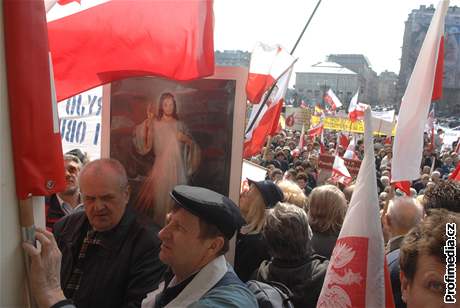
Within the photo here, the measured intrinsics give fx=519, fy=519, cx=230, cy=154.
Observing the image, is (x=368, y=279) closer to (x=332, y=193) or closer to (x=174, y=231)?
(x=174, y=231)

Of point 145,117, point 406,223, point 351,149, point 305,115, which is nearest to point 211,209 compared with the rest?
point 145,117

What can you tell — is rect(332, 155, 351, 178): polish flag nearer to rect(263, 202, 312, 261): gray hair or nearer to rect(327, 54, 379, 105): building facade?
rect(263, 202, 312, 261): gray hair

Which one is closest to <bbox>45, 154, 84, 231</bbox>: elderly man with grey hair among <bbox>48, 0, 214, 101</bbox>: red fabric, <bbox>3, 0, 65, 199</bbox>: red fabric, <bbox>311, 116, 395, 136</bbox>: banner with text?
<bbox>48, 0, 214, 101</bbox>: red fabric

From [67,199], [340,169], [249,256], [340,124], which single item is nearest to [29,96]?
[249,256]

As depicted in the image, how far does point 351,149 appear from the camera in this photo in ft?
34.7

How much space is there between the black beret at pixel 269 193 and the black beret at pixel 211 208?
5.94ft

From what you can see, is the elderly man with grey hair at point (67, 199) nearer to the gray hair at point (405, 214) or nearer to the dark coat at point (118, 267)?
the dark coat at point (118, 267)

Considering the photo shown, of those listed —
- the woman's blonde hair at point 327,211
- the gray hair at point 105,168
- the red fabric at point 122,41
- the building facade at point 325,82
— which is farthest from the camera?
the building facade at point 325,82

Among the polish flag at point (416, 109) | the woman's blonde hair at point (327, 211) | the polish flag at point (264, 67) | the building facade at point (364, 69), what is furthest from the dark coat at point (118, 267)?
the building facade at point (364, 69)

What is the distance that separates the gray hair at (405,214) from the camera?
3.07 metres

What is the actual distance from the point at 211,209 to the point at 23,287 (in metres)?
0.67

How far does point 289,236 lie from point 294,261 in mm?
132

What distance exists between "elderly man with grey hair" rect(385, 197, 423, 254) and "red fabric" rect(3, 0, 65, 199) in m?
2.16

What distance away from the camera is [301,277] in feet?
8.46
